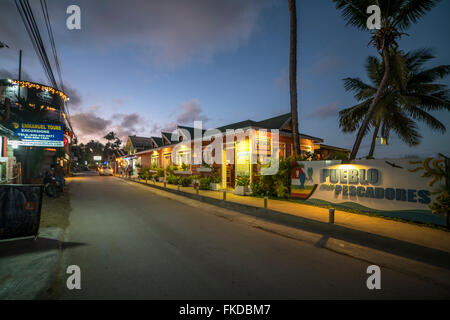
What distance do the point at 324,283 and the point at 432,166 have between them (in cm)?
623

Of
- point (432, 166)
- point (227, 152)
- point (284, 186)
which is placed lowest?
point (284, 186)

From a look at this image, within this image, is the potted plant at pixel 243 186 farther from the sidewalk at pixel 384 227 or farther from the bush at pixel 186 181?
the bush at pixel 186 181

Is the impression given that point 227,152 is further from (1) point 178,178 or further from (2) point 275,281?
(2) point 275,281

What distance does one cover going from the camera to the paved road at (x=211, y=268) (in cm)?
302

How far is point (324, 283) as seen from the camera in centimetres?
329

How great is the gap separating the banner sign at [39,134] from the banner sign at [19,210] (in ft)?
23.9

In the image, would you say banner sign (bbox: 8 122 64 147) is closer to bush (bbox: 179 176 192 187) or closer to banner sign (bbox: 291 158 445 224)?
bush (bbox: 179 176 192 187)

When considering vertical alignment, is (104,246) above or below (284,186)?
below

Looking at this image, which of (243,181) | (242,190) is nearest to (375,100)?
(243,181)

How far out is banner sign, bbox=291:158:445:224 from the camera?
658 cm

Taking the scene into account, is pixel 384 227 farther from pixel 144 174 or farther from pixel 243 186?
pixel 144 174

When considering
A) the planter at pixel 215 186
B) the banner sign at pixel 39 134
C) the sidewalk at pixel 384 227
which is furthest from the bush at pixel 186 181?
the sidewalk at pixel 384 227

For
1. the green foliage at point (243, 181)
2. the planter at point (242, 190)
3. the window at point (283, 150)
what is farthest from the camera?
the window at point (283, 150)
